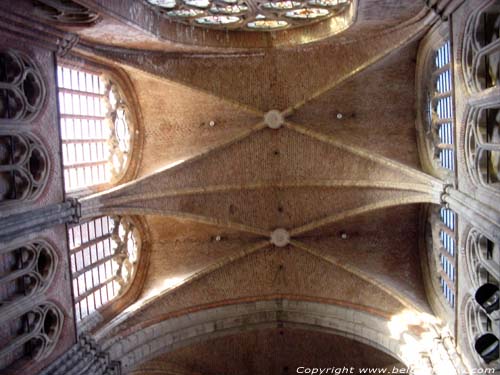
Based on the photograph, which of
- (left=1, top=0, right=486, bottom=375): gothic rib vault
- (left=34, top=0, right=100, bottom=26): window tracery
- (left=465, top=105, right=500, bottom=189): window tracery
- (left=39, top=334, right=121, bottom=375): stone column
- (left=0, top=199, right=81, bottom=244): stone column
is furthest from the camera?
(left=1, top=0, right=486, bottom=375): gothic rib vault

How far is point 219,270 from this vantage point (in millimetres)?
15812

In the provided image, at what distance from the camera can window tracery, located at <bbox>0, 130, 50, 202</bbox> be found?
9570 millimetres

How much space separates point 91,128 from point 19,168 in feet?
15.2

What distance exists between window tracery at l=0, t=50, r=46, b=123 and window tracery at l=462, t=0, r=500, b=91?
740cm

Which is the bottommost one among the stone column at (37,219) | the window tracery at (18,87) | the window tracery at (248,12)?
the stone column at (37,219)

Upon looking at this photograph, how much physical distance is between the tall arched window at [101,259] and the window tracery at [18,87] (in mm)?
3473

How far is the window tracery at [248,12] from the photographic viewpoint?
41.8 ft

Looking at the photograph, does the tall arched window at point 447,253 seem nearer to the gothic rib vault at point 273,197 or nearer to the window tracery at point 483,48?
the gothic rib vault at point 273,197

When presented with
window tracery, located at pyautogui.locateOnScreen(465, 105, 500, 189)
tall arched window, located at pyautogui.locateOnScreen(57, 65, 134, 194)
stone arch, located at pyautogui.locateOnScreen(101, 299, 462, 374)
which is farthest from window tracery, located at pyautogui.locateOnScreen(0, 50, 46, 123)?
window tracery, located at pyautogui.locateOnScreen(465, 105, 500, 189)

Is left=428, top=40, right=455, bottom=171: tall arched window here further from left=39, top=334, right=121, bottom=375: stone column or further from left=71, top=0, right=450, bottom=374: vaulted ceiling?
left=39, top=334, right=121, bottom=375: stone column

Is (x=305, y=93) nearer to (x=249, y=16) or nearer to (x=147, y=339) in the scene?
(x=249, y=16)

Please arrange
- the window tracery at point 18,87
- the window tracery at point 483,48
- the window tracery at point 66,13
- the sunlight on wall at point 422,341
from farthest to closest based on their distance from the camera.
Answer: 1. the sunlight on wall at point 422,341
2. the window tracery at point 66,13
3. the window tracery at point 18,87
4. the window tracery at point 483,48

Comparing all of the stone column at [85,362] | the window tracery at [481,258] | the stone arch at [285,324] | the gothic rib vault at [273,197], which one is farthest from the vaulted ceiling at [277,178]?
the window tracery at [481,258]

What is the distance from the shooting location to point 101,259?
14.2 m
